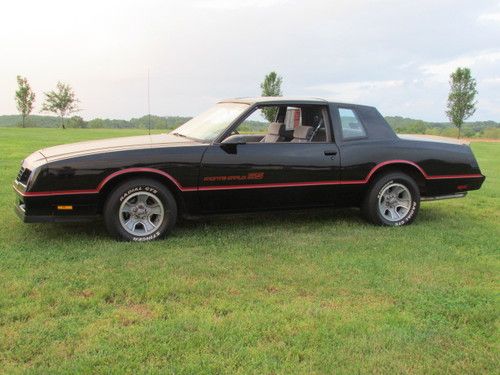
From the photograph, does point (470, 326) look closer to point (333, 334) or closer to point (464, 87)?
point (333, 334)

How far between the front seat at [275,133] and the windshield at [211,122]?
580 mm

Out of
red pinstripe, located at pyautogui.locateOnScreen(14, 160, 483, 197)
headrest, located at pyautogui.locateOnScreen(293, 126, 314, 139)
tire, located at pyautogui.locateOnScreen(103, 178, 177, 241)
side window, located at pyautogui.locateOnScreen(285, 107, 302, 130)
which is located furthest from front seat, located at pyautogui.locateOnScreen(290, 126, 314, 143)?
tire, located at pyautogui.locateOnScreen(103, 178, 177, 241)

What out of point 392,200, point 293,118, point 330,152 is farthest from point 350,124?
point 392,200

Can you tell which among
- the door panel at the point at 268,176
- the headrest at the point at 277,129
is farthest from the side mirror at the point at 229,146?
the headrest at the point at 277,129

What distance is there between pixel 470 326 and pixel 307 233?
2.60m

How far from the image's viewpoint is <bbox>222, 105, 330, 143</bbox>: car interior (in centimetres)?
635

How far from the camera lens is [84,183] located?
5.31 m

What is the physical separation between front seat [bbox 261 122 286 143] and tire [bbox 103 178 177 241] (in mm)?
1619

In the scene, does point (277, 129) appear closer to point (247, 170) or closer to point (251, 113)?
point (251, 113)

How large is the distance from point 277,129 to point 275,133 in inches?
2.4

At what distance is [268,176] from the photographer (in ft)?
19.4

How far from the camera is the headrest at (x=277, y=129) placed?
6609 millimetres

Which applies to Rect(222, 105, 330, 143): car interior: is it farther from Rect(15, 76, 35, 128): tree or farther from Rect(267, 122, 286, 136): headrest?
Rect(15, 76, 35, 128): tree

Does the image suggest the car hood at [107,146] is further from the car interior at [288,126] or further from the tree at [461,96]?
the tree at [461,96]
